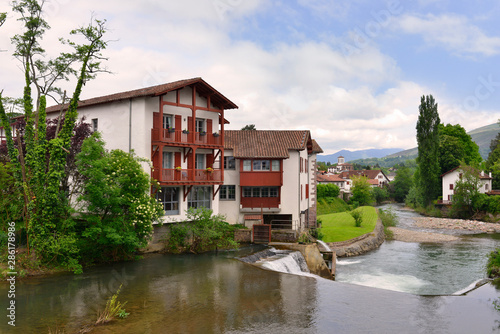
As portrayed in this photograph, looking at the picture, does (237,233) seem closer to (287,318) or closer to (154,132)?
(154,132)

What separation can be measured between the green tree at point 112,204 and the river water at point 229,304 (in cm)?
150

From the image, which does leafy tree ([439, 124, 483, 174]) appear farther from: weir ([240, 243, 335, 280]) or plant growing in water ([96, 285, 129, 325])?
plant growing in water ([96, 285, 129, 325])

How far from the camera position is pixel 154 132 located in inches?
1070

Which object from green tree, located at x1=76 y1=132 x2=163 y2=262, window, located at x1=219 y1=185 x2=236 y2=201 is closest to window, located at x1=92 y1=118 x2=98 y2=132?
green tree, located at x1=76 y1=132 x2=163 y2=262

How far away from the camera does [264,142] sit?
115ft

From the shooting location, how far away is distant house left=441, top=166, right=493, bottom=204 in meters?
78.1

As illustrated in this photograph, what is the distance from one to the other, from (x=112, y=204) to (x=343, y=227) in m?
31.5

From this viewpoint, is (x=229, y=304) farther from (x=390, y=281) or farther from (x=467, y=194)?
(x=467, y=194)

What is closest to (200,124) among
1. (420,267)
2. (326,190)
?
(420,267)

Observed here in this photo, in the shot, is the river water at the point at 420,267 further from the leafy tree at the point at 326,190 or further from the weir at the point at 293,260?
the leafy tree at the point at 326,190

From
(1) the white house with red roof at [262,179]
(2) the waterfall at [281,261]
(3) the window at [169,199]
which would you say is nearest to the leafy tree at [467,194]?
(1) the white house with red roof at [262,179]

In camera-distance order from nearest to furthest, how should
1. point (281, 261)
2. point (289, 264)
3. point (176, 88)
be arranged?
1. point (281, 261)
2. point (289, 264)
3. point (176, 88)

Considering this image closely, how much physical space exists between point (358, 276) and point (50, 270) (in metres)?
21.1

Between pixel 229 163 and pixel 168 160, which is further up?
pixel 229 163
